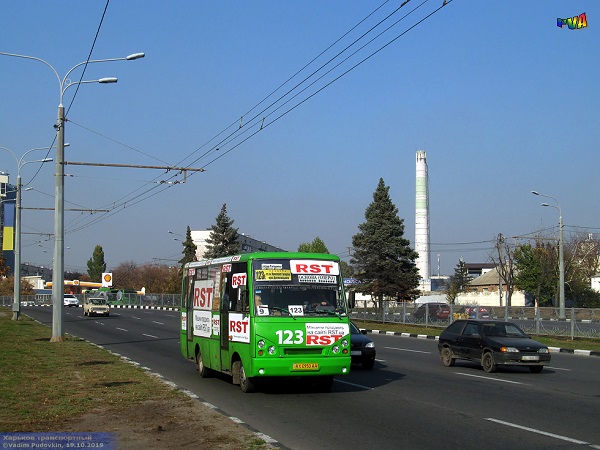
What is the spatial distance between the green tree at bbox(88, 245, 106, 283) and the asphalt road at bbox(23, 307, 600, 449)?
148 metres

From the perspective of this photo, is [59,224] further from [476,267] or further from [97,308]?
[476,267]

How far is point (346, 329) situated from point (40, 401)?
5.65m

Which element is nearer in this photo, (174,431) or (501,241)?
(174,431)

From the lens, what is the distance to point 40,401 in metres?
12.0

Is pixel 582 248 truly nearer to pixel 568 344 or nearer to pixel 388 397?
pixel 568 344

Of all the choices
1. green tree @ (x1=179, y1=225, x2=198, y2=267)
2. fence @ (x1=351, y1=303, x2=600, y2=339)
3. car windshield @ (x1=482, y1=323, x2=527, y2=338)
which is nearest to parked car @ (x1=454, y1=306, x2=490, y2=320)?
fence @ (x1=351, y1=303, x2=600, y2=339)

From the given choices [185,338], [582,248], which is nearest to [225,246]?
[582,248]

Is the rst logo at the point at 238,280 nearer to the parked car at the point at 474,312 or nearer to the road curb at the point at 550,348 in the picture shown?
the road curb at the point at 550,348

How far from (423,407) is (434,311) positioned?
97.2ft

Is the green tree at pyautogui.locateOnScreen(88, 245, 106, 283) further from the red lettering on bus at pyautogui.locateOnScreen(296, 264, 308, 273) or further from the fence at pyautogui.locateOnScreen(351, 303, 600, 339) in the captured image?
the red lettering on bus at pyautogui.locateOnScreen(296, 264, 308, 273)

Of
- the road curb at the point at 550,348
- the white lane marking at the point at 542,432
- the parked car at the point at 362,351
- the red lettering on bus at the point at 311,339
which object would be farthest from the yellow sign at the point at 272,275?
the road curb at the point at 550,348

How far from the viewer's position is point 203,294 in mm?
17109

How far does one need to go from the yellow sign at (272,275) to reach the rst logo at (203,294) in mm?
2736

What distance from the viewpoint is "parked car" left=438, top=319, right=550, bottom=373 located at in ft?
61.3
